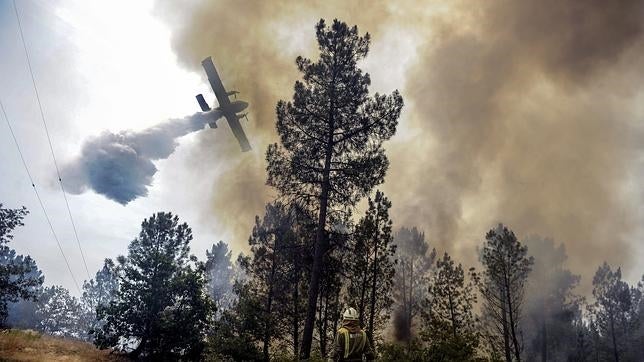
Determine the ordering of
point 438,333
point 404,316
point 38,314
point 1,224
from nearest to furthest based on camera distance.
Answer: point 438,333 < point 1,224 < point 404,316 < point 38,314

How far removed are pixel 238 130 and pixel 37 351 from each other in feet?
62.0

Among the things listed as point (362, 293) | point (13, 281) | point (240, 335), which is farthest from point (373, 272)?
point (13, 281)

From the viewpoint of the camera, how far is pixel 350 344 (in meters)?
6.48

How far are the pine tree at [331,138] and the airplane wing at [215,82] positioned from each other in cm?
1302

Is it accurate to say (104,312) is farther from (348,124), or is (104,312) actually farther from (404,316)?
(404,316)

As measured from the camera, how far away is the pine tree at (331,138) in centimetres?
1600

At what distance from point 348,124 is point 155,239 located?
18.7 m

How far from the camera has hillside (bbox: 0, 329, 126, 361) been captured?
51.2 feet

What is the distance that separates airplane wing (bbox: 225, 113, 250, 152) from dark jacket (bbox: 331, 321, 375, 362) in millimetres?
25036

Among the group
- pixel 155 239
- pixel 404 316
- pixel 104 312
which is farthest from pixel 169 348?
pixel 404 316

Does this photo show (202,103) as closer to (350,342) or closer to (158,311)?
(158,311)

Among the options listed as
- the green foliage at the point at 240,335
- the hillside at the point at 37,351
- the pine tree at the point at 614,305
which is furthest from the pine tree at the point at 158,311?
the pine tree at the point at 614,305

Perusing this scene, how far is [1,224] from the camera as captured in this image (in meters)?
26.7

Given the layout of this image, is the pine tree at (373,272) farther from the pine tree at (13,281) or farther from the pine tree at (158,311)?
the pine tree at (13,281)
